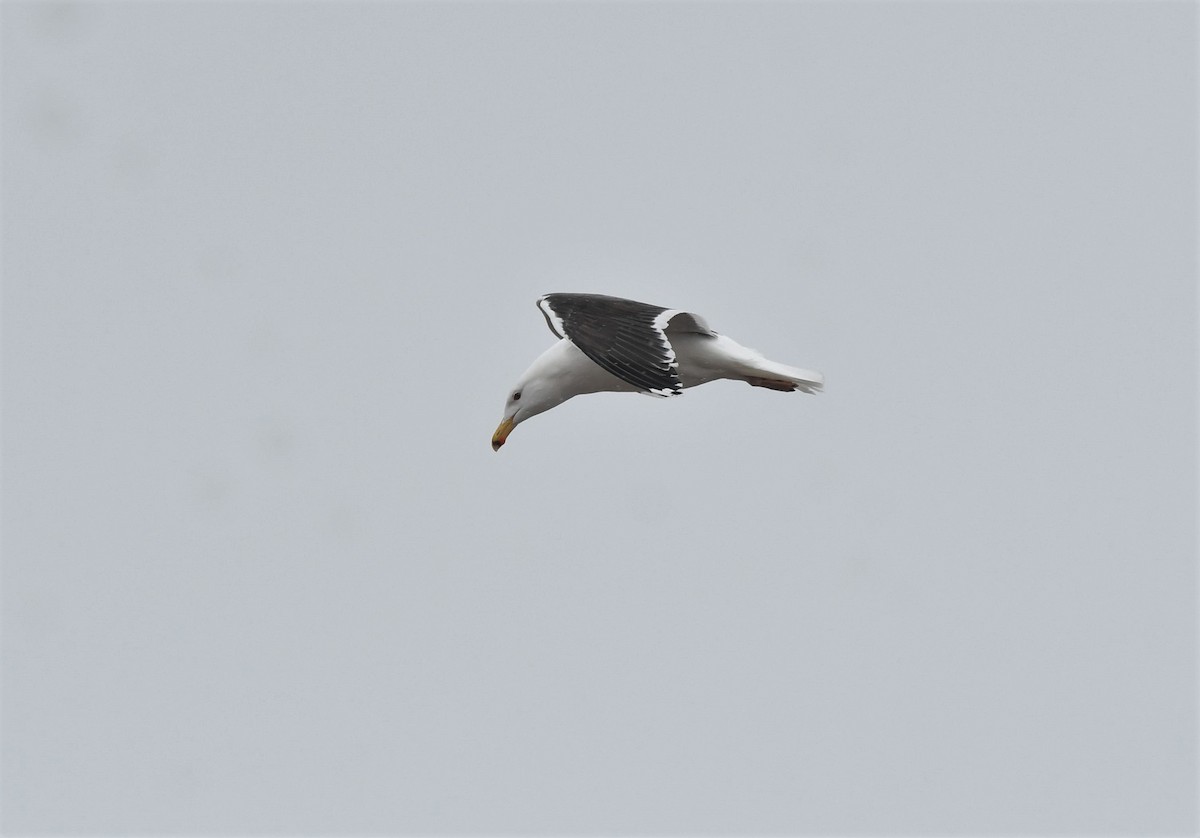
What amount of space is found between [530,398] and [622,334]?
2.42 metres

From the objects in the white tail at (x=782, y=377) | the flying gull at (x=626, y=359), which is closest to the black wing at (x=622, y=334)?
the flying gull at (x=626, y=359)

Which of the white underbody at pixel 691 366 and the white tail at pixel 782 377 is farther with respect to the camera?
the white tail at pixel 782 377

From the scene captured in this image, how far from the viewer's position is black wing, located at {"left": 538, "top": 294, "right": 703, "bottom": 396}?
19.4 m

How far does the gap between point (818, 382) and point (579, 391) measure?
113 inches

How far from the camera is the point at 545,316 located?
2058 cm

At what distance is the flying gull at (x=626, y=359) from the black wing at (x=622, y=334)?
0.03 feet

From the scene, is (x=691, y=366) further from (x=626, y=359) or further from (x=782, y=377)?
(x=626, y=359)

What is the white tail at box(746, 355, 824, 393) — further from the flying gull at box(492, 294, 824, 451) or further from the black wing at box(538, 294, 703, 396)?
the black wing at box(538, 294, 703, 396)

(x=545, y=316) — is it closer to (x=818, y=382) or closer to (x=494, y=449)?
(x=494, y=449)

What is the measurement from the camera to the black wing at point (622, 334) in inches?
765

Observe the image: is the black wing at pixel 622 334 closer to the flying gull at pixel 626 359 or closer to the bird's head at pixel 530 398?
the flying gull at pixel 626 359

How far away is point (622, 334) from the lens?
20.0 metres

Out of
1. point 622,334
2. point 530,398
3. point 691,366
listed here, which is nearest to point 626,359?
point 622,334

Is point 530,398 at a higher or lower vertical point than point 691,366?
lower
